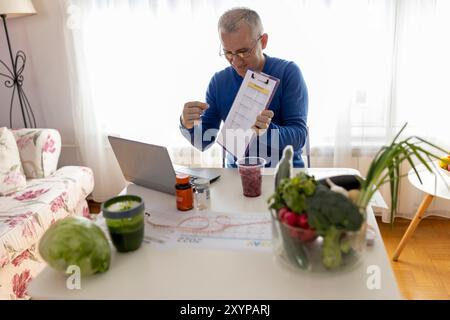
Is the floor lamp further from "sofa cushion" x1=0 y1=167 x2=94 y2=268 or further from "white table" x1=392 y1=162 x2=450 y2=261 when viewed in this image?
"white table" x1=392 y1=162 x2=450 y2=261

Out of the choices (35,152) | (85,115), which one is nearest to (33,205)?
(35,152)

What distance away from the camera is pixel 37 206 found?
191 cm

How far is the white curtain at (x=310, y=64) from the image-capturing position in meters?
2.26

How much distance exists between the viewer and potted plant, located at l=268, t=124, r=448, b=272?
0.75 m

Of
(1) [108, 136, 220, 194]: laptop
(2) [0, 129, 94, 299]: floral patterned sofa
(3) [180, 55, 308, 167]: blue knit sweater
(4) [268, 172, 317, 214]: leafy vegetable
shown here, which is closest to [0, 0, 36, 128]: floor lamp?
(2) [0, 129, 94, 299]: floral patterned sofa

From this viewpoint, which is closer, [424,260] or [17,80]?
[424,260]

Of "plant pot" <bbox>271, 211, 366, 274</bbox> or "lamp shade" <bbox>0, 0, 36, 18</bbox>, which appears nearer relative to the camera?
"plant pot" <bbox>271, 211, 366, 274</bbox>

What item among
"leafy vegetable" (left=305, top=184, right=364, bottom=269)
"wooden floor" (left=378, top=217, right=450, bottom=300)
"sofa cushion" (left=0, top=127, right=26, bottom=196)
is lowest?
"wooden floor" (left=378, top=217, right=450, bottom=300)

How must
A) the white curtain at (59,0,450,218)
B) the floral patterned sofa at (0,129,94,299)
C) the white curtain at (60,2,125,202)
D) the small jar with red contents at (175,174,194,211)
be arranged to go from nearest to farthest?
1. the small jar with red contents at (175,174,194,211)
2. the floral patterned sofa at (0,129,94,299)
3. the white curtain at (59,0,450,218)
4. the white curtain at (60,2,125,202)

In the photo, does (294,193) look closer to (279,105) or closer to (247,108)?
(247,108)

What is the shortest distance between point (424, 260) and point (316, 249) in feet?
5.32

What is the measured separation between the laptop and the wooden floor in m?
0.98

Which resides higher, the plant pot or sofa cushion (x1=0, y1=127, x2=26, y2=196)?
the plant pot
